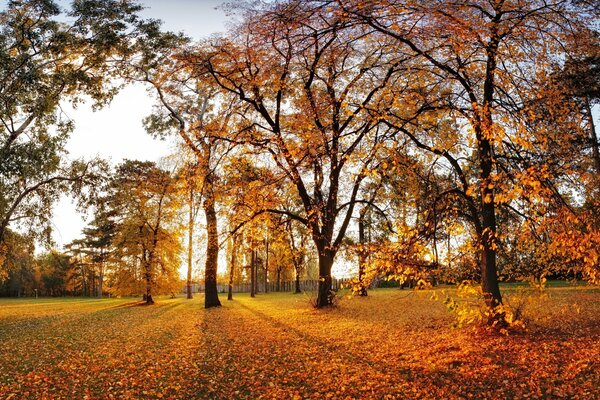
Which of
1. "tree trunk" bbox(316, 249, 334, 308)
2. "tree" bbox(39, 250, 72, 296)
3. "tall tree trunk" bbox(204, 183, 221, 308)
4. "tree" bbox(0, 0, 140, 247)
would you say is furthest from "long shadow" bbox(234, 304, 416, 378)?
"tree" bbox(39, 250, 72, 296)

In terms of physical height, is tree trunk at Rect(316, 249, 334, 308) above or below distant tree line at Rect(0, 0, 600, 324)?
below

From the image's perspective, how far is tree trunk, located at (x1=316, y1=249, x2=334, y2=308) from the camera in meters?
18.0

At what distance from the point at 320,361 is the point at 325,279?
9596mm

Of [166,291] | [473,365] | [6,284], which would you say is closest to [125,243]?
[166,291]

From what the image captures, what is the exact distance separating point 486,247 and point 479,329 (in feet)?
7.09

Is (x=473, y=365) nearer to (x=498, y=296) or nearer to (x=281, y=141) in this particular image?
(x=498, y=296)

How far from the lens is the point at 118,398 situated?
6.92 metres

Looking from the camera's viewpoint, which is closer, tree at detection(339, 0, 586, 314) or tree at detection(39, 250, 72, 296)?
tree at detection(339, 0, 586, 314)

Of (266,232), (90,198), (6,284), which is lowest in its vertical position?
(6,284)

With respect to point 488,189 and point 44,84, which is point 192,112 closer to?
point 44,84

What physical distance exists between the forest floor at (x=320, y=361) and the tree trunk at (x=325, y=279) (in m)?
3.86

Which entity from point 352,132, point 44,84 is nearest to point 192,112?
point 44,84

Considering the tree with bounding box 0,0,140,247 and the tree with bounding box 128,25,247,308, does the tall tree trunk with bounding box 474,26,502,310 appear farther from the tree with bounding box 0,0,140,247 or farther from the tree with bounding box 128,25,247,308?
the tree with bounding box 0,0,140,247

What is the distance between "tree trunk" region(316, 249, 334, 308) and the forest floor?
152 inches
